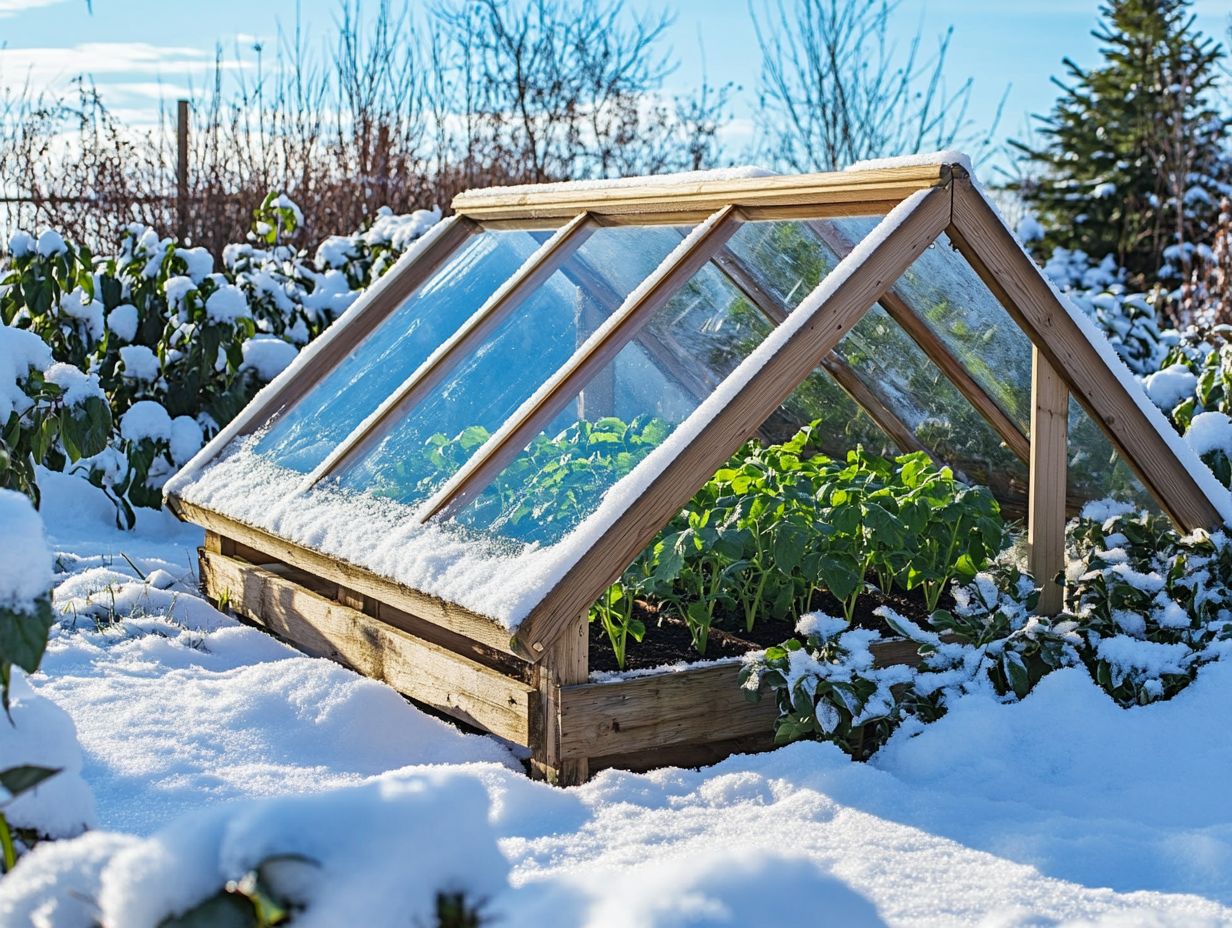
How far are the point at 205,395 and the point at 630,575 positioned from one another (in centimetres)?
358

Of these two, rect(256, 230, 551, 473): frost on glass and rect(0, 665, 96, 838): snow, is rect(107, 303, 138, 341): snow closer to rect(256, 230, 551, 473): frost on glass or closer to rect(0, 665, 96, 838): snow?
rect(256, 230, 551, 473): frost on glass

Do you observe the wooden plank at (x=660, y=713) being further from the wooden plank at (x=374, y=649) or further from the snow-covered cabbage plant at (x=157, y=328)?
the snow-covered cabbage plant at (x=157, y=328)

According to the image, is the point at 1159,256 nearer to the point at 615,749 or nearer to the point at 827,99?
the point at 827,99

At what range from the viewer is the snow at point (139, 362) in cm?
605

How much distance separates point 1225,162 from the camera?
13.2 metres

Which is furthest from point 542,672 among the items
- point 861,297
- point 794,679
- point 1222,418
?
point 1222,418

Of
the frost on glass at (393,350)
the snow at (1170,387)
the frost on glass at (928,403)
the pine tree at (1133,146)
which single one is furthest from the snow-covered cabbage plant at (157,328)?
the pine tree at (1133,146)

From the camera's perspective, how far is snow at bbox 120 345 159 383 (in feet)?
19.9

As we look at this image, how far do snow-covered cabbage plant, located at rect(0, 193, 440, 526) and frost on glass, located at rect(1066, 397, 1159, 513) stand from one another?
11.8 feet

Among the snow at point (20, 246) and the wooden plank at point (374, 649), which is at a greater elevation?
the snow at point (20, 246)

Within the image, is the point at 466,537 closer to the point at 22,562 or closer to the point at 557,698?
the point at 557,698

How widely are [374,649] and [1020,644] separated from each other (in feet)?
5.36

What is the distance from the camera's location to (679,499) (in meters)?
2.96

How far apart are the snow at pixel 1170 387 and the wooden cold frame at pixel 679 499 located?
49.6 inches
